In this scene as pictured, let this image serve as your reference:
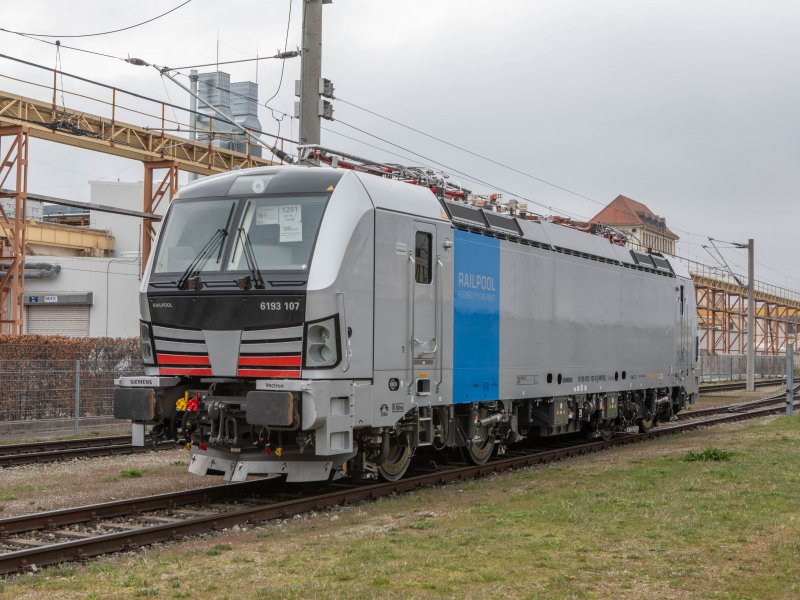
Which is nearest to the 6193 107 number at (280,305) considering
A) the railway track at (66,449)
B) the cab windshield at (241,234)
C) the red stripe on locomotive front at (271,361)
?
the cab windshield at (241,234)

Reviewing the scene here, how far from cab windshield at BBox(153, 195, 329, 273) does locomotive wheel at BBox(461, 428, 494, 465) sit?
5.13 m

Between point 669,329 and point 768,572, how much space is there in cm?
1518

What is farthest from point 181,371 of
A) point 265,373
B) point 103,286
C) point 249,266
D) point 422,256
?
point 103,286

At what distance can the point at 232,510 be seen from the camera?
37.8 ft

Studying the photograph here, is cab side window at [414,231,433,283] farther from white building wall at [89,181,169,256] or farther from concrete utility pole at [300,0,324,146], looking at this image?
white building wall at [89,181,169,256]

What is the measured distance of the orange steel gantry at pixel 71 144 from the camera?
91.5 ft

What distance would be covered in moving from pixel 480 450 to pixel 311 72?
24.4ft

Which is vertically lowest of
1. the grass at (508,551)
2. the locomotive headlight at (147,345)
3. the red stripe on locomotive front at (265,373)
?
the grass at (508,551)

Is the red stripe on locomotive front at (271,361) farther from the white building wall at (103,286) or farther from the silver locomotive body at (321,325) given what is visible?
the white building wall at (103,286)

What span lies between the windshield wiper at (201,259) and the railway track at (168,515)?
97.4 inches

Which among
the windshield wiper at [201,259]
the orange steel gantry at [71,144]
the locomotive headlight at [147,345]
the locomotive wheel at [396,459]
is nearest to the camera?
the windshield wiper at [201,259]

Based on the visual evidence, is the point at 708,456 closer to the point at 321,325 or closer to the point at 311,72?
the point at 321,325

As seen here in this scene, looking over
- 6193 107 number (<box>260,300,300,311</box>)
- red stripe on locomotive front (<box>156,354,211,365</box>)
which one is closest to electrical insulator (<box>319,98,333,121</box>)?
red stripe on locomotive front (<box>156,354,211,365</box>)

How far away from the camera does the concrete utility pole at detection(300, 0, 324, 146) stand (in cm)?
1792
